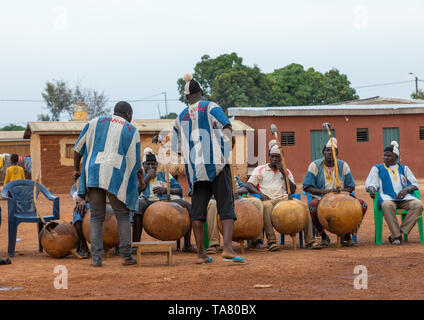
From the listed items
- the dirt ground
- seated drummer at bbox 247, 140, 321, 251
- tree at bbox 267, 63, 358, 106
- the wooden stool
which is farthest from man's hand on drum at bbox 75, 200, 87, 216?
tree at bbox 267, 63, 358, 106

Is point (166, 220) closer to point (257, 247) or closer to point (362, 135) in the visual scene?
point (257, 247)

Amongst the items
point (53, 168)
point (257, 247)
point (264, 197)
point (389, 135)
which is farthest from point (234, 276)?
point (389, 135)

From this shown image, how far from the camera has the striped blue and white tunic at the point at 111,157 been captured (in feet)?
23.5

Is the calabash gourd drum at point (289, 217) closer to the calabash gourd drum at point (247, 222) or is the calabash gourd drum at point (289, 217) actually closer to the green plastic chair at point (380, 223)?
the calabash gourd drum at point (247, 222)

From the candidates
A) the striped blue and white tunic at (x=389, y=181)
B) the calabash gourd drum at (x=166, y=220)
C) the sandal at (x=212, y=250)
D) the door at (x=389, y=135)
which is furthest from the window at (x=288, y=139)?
the calabash gourd drum at (x=166, y=220)

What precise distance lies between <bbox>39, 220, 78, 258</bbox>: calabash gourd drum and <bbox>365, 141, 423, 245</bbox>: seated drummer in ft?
13.4

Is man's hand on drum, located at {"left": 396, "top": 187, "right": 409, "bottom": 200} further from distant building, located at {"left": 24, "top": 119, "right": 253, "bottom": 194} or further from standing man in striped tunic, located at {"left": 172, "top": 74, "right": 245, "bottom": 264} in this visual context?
distant building, located at {"left": 24, "top": 119, "right": 253, "bottom": 194}

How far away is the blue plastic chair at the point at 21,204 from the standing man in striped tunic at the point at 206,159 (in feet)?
9.51

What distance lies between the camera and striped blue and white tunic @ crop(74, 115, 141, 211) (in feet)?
23.5

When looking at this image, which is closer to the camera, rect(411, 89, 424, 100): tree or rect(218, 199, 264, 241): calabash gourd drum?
rect(218, 199, 264, 241): calabash gourd drum

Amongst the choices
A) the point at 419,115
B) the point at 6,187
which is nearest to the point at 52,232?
the point at 6,187

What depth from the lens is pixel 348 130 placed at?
91.1 feet
